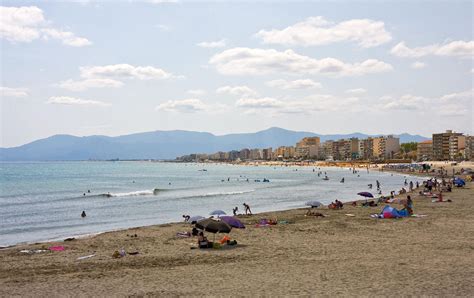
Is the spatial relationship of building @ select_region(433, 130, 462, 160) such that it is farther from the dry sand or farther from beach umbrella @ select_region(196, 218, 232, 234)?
beach umbrella @ select_region(196, 218, 232, 234)

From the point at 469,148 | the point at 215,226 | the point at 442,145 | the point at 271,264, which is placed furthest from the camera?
the point at 442,145

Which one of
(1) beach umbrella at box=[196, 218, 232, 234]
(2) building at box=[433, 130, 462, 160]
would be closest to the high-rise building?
(2) building at box=[433, 130, 462, 160]

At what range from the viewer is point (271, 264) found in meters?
14.9

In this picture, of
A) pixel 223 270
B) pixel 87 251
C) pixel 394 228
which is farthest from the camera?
pixel 394 228

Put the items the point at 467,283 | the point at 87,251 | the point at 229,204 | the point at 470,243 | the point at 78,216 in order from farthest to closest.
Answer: the point at 229,204, the point at 78,216, the point at 87,251, the point at 470,243, the point at 467,283

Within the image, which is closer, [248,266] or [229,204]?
[248,266]

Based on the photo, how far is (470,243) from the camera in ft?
56.9

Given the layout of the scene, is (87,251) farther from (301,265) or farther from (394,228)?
(394,228)

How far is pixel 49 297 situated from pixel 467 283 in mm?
10383

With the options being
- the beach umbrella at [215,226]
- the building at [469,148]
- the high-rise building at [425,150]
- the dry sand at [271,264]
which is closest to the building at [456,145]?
the building at [469,148]

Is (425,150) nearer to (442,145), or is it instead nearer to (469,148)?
(442,145)

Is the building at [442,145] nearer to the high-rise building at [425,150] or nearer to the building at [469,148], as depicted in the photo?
the high-rise building at [425,150]

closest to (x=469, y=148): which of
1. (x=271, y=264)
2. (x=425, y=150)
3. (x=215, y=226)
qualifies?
(x=425, y=150)

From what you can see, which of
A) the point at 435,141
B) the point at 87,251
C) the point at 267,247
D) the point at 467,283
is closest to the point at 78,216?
the point at 87,251
